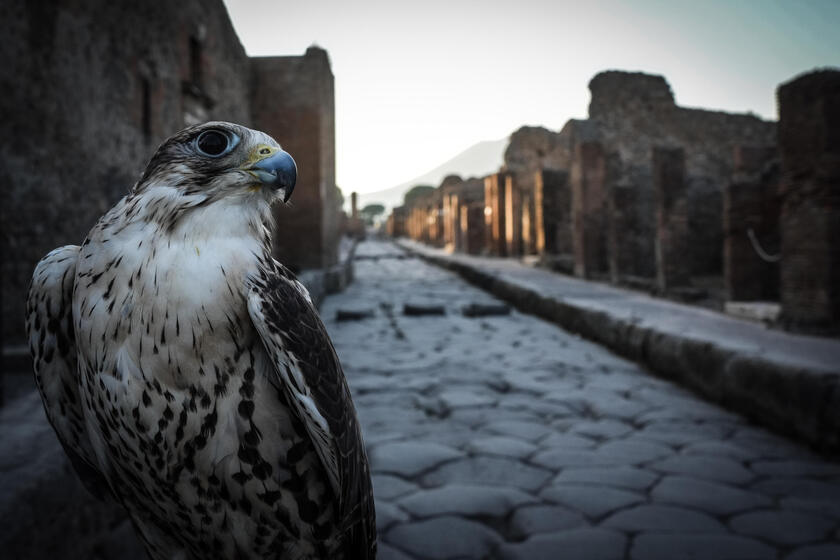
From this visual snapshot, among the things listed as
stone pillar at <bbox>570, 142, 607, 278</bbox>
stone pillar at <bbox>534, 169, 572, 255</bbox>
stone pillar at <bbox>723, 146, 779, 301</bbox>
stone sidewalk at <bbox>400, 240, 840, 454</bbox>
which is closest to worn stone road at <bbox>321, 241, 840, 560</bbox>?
stone sidewalk at <bbox>400, 240, 840, 454</bbox>

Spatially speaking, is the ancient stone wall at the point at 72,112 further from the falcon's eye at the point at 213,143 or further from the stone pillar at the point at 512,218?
the stone pillar at the point at 512,218

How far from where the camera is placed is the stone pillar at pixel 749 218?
7.00 metres

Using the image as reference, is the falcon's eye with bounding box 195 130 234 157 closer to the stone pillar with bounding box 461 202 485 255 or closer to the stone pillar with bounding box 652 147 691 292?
the stone pillar with bounding box 652 147 691 292

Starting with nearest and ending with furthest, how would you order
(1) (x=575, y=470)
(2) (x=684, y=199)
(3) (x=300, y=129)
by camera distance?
(1) (x=575, y=470) < (2) (x=684, y=199) < (3) (x=300, y=129)

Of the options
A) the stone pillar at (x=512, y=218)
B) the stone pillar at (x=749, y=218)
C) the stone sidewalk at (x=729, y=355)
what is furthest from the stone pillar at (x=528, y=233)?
the stone sidewalk at (x=729, y=355)

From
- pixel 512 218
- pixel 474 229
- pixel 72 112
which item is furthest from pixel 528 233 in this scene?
pixel 72 112

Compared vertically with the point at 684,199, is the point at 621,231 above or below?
below

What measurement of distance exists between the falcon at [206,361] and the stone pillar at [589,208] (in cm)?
1048

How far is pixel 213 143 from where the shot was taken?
3.81 ft

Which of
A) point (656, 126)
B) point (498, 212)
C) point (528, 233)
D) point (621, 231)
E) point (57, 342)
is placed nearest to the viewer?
point (57, 342)

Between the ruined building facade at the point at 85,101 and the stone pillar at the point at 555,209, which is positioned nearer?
the ruined building facade at the point at 85,101

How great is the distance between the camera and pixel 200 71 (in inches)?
348

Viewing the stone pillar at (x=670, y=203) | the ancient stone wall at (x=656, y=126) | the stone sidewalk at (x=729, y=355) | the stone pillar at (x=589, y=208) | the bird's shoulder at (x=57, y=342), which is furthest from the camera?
the ancient stone wall at (x=656, y=126)

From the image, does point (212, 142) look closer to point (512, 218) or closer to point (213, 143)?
point (213, 143)
